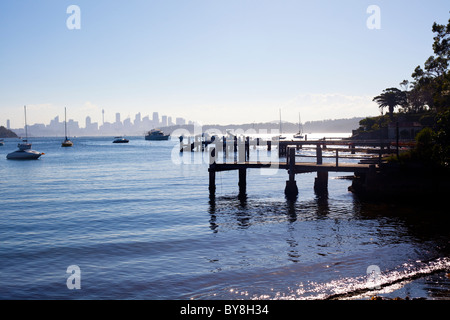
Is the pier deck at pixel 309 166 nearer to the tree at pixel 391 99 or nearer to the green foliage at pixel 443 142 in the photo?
the green foliage at pixel 443 142

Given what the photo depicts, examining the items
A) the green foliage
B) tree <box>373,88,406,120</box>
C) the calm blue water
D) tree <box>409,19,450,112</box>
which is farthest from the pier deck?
tree <box>373,88,406,120</box>

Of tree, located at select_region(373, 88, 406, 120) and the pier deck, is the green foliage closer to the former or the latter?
the pier deck

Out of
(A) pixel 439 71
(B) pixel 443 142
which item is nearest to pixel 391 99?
(A) pixel 439 71

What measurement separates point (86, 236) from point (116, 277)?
6535 mm

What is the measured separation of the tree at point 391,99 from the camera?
105 metres

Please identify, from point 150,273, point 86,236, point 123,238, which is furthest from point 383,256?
point 86,236

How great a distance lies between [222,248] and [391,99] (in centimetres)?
9966

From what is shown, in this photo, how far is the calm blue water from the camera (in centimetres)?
1180

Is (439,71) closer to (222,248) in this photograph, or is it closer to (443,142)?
(443,142)

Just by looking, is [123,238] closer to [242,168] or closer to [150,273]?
[150,273]

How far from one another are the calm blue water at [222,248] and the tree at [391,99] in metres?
84.2

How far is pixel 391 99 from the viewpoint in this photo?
10481cm

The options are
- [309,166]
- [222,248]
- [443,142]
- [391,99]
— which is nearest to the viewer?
[222,248]
